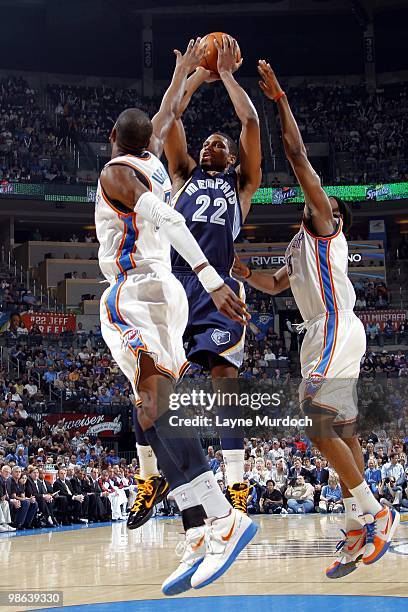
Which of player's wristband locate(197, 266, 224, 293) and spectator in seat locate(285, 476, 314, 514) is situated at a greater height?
player's wristband locate(197, 266, 224, 293)

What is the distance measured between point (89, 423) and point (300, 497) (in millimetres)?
7820

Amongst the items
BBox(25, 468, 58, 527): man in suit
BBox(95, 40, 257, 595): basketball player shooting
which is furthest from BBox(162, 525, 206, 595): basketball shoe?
BBox(25, 468, 58, 527): man in suit

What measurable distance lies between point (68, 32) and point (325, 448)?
3517cm

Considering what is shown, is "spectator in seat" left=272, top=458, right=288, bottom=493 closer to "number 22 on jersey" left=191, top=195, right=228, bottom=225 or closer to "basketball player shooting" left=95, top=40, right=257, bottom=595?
"number 22 on jersey" left=191, top=195, right=228, bottom=225

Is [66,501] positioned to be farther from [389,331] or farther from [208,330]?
[389,331]

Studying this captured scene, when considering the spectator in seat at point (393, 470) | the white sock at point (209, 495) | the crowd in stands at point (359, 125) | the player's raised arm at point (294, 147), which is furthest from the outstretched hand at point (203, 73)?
the crowd in stands at point (359, 125)

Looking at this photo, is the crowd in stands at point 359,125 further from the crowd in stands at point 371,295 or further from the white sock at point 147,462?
the white sock at point 147,462

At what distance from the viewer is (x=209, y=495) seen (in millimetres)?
4199

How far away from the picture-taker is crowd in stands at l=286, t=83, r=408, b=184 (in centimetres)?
3434

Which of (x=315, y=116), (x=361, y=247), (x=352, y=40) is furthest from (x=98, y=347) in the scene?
(x=352, y=40)

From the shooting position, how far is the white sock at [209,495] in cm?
420

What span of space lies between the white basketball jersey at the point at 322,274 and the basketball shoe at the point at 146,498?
162 centimetres

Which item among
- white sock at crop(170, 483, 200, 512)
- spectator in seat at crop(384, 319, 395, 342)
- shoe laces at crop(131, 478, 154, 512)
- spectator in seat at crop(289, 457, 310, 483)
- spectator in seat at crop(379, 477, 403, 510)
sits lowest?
spectator in seat at crop(379, 477, 403, 510)

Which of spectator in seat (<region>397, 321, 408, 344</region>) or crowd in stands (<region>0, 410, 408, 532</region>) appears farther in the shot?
spectator in seat (<region>397, 321, 408, 344</region>)
